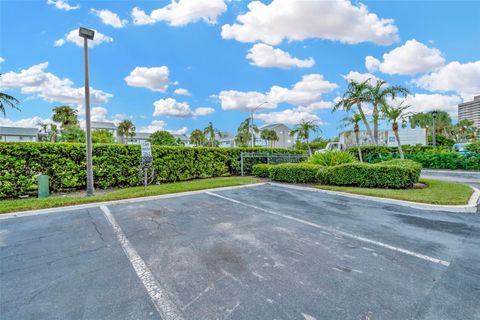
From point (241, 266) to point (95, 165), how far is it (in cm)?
838

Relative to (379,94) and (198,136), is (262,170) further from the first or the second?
(198,136)

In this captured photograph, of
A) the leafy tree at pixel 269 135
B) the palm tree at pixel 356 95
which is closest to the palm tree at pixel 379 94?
the palm tree at pixel 356 95

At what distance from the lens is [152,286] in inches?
97.2

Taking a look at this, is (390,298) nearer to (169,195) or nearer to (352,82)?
(169,195)

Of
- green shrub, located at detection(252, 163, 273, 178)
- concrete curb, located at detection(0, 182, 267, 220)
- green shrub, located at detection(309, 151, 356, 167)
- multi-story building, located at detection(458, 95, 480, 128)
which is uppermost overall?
multi-story building, located at detection(458, 95, 480, 128)

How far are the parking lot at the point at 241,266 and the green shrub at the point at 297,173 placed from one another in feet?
16.5

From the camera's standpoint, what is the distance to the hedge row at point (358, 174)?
27.2 feet

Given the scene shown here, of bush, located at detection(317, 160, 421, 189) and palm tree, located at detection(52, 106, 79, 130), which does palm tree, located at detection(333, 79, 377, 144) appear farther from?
palm tree, located at detection(52, 106, 79, 130)

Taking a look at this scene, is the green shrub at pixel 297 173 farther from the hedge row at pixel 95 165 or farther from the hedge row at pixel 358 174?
the hedge row at pixel 95 165

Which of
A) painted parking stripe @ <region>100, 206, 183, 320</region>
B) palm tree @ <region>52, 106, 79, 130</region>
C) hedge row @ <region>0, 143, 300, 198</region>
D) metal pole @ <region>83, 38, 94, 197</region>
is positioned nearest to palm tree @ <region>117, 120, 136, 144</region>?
palm tree @ <region>52, 106, 79, 130</region>

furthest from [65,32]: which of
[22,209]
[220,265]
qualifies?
[220,265]

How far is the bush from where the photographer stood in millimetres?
8266

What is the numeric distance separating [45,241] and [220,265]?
122 inches

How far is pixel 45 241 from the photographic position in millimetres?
3791
